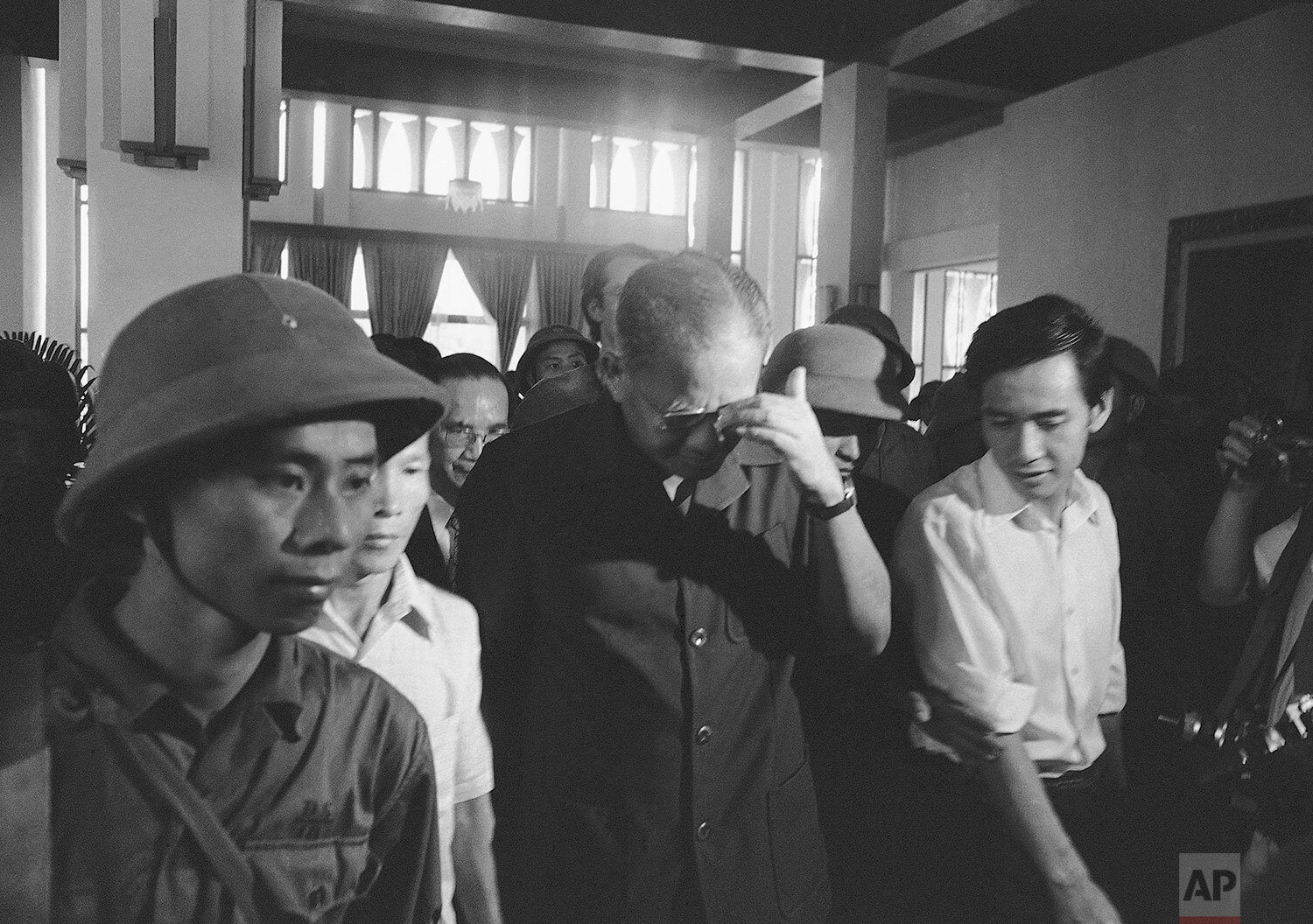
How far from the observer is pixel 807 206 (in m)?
15.9

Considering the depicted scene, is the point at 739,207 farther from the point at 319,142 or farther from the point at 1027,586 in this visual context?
the point at 1027,586

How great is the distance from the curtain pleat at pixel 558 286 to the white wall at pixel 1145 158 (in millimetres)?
6544

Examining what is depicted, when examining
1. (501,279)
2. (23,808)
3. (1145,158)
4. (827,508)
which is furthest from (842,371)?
(501,279)

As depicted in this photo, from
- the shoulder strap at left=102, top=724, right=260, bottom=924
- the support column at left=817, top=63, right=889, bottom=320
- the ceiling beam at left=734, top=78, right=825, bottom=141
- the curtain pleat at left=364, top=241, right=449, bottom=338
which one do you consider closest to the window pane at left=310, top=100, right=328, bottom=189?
the curtain pleat at left=364, top=241, right=449, bottom=338

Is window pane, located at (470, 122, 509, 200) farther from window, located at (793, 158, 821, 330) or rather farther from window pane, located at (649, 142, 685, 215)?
window, located at (793, 158, 821, 330)

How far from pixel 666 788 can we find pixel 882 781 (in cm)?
66

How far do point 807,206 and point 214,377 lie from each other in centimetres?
1569

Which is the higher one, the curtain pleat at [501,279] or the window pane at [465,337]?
the curtain pleat at [501,279]

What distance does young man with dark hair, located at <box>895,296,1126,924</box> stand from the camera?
1.73 m

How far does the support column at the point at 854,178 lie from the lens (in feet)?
26.2

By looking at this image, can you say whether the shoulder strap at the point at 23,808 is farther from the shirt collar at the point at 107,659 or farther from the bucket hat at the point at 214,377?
the bucket hat at the point at 214,377

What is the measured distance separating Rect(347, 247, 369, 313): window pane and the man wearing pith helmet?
1346cm

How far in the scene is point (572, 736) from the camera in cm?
155

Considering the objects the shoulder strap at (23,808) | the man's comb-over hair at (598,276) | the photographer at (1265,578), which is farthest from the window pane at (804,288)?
the shoulder strap at (23,808)
